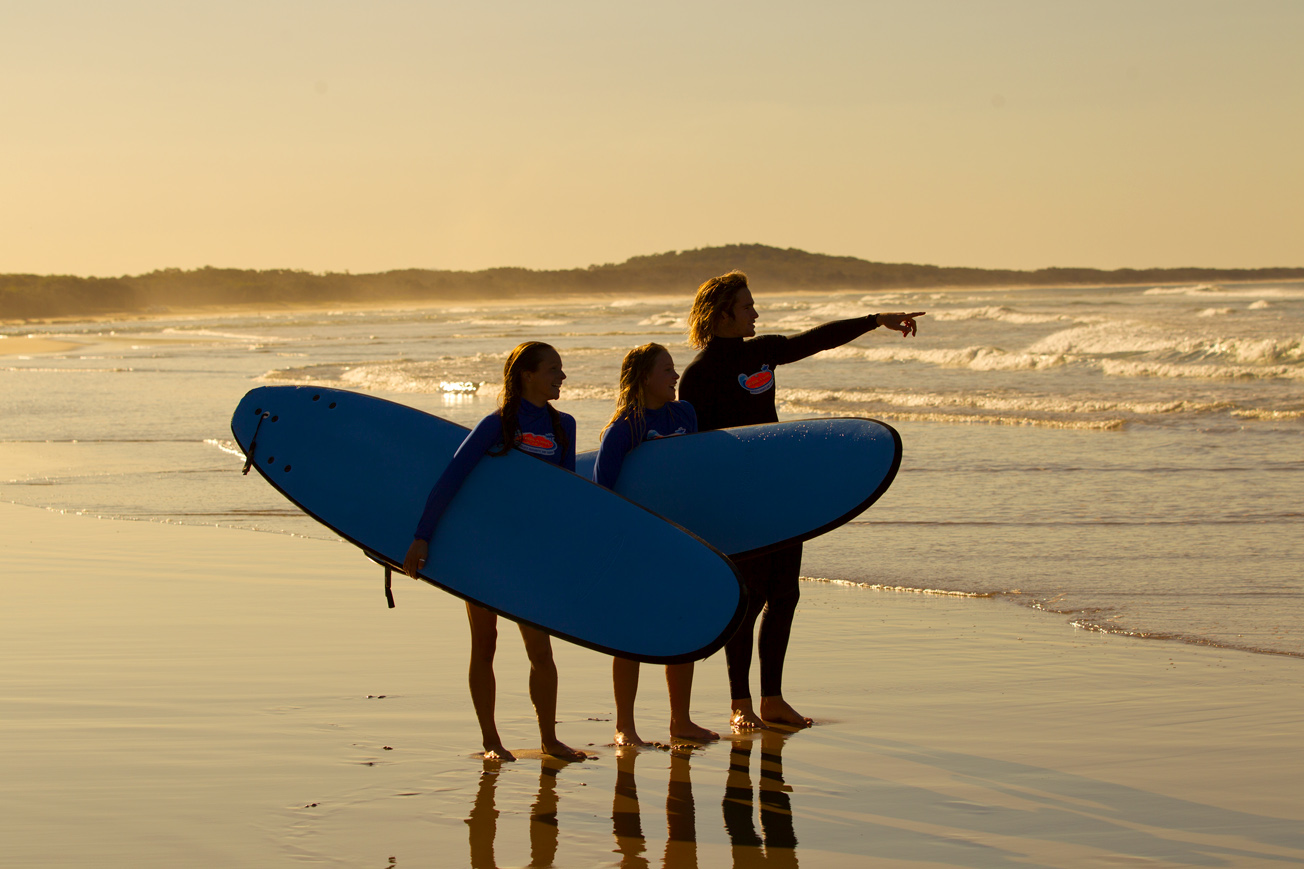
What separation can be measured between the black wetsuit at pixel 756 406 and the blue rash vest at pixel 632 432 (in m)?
0.22

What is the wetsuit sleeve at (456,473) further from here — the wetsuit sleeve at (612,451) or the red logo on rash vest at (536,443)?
the wetsuit sleeve at (612,451)

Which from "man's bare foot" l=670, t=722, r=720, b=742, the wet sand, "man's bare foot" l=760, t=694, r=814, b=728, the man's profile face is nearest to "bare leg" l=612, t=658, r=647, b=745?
"man's bare foot" l=670, t=722, r=720, b=742

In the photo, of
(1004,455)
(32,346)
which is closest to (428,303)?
(32,346)

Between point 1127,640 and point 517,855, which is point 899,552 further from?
point 517,855

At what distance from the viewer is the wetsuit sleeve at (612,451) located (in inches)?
153

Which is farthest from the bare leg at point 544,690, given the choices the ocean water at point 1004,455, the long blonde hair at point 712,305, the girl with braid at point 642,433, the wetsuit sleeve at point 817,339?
the ocean water at point 1004,455

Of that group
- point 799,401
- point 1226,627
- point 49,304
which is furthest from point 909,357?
point 49,304

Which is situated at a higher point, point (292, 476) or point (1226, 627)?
point (292, 476)

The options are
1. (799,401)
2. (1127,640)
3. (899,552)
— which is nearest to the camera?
(1127,640)

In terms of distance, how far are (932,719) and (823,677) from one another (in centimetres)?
62

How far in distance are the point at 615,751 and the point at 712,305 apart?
4.81ft

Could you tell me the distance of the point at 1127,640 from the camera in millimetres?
4977

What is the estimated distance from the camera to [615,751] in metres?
3.79

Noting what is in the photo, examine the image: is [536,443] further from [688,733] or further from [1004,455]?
[1004,455]
